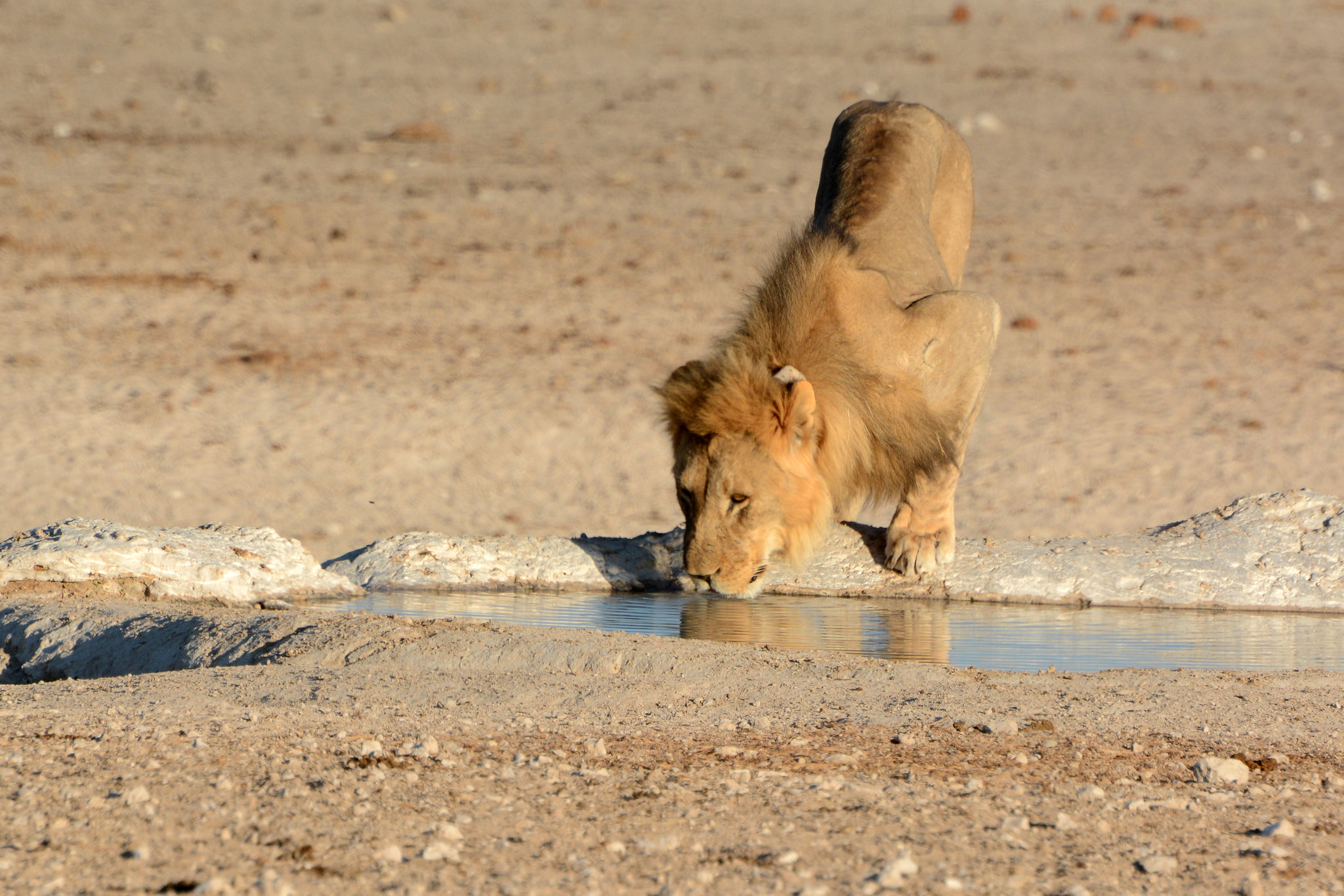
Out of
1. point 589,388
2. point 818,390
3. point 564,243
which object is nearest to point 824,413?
point 818,390

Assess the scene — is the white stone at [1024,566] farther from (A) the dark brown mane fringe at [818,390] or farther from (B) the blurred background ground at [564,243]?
(B) the blurred background ground at [564,243]

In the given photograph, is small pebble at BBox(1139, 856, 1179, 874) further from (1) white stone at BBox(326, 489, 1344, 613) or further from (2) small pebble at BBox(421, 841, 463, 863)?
(1) white stone at BBox(326, 489, 1344, 613)

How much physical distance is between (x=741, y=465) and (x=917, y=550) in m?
1.07

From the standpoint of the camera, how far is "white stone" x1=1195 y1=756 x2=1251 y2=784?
3604mm

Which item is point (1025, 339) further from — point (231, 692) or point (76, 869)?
point (76, 869)

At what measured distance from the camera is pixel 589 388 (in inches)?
424

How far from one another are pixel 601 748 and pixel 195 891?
1142 mm

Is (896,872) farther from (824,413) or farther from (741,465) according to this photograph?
(824,413)

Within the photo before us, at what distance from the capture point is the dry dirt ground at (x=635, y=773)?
2.93 meters

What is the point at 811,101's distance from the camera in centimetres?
1995

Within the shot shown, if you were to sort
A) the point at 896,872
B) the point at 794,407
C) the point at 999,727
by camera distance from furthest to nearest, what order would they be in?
the point at 794,407, the point at 999,727, the point at 896,872

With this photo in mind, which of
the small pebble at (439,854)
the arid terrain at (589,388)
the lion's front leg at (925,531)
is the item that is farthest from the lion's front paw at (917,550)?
the small pebble at (439,854)

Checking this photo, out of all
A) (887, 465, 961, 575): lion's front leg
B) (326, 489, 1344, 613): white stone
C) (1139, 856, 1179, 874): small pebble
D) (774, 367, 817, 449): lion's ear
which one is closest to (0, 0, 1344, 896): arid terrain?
(1139, 856, 1179, 874): small pebble

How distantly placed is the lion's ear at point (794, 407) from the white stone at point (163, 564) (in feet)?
5.75
